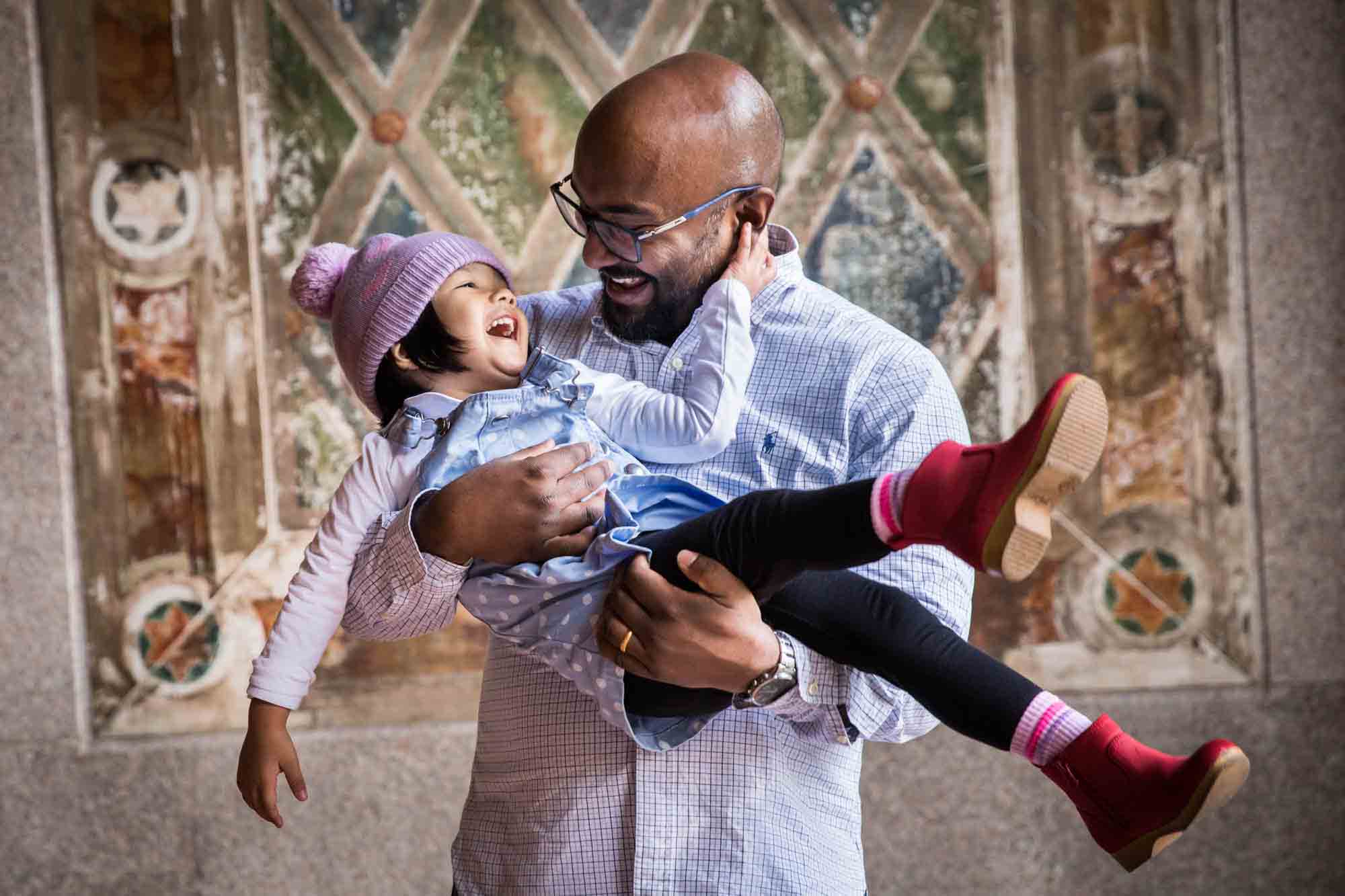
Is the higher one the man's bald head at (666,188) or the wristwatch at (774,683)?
the man's bald head at (666,188)

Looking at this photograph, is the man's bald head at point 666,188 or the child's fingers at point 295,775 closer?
the child's fingers at point 295,775

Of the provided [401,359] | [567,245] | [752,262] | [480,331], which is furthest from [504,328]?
[567,245]

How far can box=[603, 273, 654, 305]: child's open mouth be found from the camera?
6.39 feet

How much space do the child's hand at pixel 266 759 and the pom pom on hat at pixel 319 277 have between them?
26.2 inches

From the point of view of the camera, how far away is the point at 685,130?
1969 mm

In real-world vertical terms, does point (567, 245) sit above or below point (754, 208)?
below

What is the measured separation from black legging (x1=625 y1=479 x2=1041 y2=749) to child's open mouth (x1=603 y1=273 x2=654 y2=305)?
0.48 m

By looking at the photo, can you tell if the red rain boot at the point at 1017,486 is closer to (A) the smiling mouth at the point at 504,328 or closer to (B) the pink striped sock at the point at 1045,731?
(B) the pink striped sock at the point at 1045,731

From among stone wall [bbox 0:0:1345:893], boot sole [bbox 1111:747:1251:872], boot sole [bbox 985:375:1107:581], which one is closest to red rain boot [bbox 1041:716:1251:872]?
boot sole [bbox 1111:747:1251:872]

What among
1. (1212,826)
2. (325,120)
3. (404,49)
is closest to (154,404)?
(325,120)

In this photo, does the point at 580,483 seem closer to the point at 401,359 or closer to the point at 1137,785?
the point at 401,359

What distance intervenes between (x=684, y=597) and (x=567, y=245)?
234 centimetres

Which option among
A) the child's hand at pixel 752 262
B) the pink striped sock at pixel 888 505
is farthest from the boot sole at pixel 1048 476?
the child's hand at pixel 752 262

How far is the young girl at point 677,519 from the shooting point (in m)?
1.29
